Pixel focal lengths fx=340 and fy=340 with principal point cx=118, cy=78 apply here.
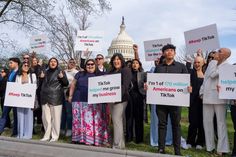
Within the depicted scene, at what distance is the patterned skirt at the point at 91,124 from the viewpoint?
7.30 metres

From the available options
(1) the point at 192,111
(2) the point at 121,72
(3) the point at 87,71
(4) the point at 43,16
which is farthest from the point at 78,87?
(4) the point at 43,16

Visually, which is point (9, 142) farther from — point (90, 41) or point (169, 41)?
point (169, 41)

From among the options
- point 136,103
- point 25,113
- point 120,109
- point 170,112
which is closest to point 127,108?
point 136,103

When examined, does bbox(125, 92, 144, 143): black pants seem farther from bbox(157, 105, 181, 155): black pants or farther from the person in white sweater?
the person in white sweater

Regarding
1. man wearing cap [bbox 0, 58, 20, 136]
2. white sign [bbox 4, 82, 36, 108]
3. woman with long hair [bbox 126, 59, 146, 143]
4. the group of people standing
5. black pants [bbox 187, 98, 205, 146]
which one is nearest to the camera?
the group of people standing

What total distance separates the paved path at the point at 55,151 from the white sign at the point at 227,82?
1.64 metres

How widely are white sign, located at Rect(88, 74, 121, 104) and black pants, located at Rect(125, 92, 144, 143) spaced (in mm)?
801

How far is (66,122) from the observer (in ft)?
28.5

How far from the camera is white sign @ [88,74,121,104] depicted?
682 centimetres

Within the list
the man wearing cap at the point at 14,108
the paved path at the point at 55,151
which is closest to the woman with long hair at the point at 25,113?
the man wearing cap at the point at 14,108

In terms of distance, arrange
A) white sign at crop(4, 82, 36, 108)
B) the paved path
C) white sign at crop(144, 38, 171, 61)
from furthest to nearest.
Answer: white sign at crop(144, 38, 171, 61) → white sign at crop(4, 82, 36, 108) → the paved path

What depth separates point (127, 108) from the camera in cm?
764

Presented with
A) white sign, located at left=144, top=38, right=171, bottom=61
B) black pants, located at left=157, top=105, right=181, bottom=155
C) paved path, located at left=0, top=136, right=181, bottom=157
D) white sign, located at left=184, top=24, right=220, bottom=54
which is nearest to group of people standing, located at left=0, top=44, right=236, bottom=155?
Result: black pants, located at left=157, top=105, right=181, bottom=155

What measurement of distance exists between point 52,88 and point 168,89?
275cm
